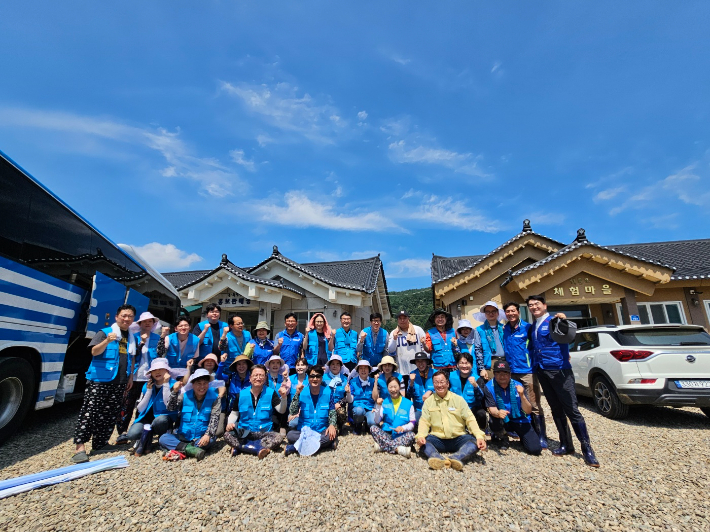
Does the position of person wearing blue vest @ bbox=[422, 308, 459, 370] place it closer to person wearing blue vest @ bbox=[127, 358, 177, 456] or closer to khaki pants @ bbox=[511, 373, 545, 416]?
khaki pants @ bbox=[511, 373, 545, 416]

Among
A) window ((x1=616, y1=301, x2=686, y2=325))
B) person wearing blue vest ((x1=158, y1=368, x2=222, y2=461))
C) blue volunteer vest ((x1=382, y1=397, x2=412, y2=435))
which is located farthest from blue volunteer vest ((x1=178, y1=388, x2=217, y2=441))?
window ((x1=616, y1=301, x2=686, y2=325))

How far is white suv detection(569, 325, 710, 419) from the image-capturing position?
506 centimetres

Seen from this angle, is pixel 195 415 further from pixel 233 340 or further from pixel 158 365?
pixel 233 340

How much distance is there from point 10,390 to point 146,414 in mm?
1660

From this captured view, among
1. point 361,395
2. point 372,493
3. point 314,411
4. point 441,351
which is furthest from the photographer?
point 441,351

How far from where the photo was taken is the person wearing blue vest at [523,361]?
4668 millimetres

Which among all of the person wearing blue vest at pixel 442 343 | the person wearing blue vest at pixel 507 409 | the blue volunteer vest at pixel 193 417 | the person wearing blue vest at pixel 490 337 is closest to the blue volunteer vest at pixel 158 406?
the blue volunteer vest at pixel 193 417

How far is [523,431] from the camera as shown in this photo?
450cm

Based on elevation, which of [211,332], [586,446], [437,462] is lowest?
[437,462]

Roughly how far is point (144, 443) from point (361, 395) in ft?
10.1

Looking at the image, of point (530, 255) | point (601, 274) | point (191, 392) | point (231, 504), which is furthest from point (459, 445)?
point (530, 255)

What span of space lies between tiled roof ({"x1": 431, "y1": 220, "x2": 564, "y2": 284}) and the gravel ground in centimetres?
812

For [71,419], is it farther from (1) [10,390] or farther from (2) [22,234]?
(2) [22,234]

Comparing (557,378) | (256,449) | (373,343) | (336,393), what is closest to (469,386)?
(557,378)
